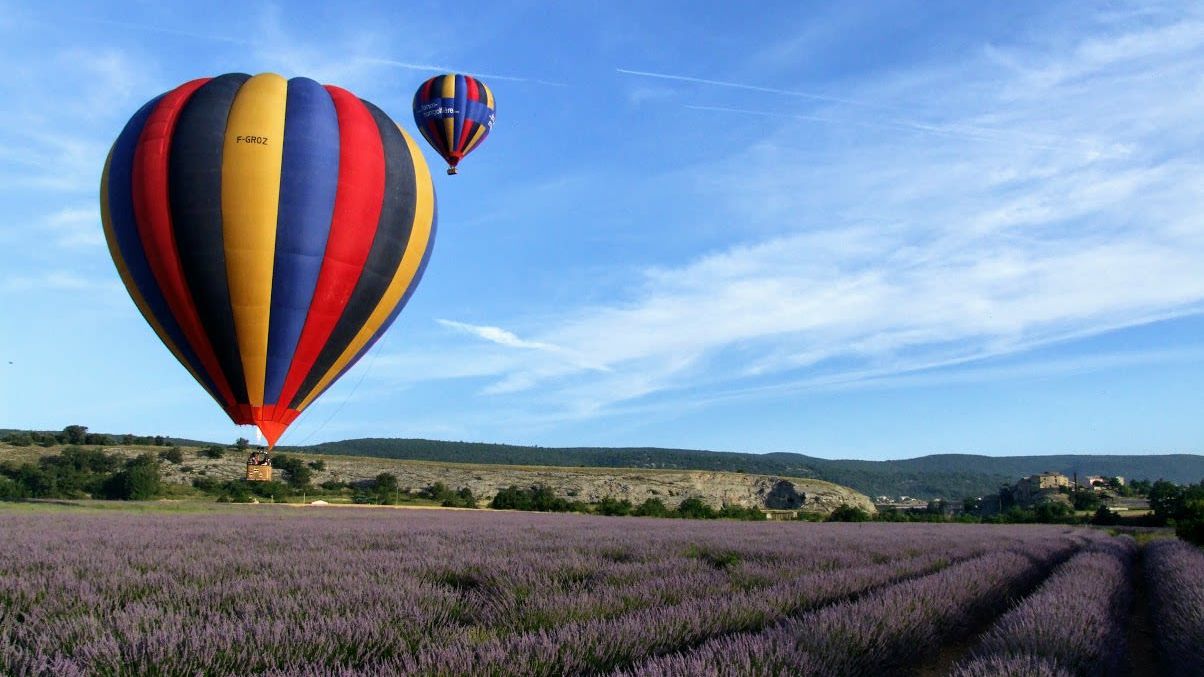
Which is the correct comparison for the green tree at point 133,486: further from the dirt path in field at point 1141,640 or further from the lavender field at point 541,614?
the dirt path in field at point 1141,640

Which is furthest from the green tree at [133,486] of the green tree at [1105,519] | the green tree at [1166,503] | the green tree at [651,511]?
the green tree at [1166,503]

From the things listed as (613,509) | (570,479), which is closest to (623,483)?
(570,479)

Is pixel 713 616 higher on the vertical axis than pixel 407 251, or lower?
lower

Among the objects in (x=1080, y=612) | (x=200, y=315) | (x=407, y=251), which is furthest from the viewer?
(x=407, y=251)

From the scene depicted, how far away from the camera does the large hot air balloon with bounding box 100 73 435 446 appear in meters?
17.3

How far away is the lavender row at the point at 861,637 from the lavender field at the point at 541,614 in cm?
2

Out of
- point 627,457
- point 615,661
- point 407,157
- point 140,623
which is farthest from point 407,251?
point 627,457

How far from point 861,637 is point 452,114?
23529 millimetres

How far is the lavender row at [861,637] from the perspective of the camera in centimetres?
357

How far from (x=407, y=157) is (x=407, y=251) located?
9.07 ft

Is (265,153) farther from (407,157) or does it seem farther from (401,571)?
(401,571)

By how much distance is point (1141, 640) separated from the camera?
7488 millimetres

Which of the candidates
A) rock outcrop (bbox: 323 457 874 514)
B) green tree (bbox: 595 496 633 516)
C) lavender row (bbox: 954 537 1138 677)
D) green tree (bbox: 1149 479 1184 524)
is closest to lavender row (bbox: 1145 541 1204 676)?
lavender row (bbox: 954 537 1138 677)

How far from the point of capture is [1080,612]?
556 cm
